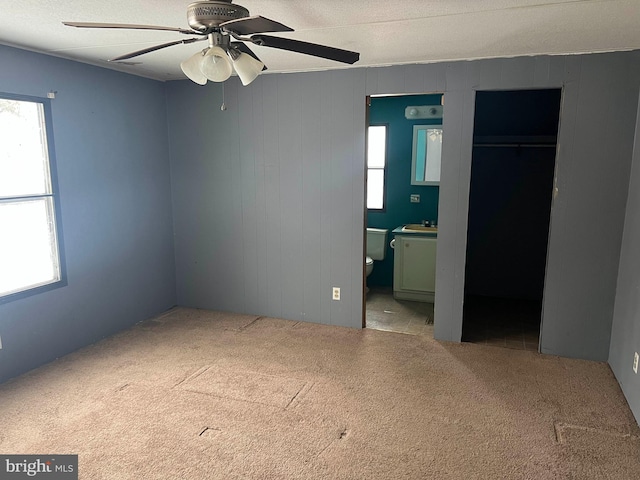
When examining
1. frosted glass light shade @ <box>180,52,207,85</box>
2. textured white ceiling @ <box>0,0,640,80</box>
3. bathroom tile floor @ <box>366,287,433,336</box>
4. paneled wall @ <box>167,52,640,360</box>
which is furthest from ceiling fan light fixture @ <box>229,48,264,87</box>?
bathroom tile floor @ <box>366,287,433,336</box>

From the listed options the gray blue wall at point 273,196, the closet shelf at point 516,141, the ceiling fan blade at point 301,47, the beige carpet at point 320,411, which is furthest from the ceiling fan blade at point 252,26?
the closet shelf at point 516,141

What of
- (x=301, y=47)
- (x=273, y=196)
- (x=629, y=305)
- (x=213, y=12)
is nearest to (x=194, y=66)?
(x=213, y=12)

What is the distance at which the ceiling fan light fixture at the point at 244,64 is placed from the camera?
192cm

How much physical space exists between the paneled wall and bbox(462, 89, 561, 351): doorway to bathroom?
1176 millimetres

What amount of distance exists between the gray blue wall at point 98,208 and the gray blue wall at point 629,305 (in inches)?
148

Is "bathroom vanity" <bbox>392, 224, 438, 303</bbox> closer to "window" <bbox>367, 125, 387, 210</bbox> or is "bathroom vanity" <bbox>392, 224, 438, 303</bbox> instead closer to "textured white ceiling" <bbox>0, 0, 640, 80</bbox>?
"window" <bbox>367, 125, 387, 210</bbox>

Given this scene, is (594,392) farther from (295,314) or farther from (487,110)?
(487,110)

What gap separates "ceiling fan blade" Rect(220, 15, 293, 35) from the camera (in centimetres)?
158

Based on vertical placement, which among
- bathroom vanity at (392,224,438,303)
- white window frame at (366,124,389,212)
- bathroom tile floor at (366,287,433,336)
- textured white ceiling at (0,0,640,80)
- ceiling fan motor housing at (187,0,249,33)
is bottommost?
bathroom tile floor at (366,287,433,336)

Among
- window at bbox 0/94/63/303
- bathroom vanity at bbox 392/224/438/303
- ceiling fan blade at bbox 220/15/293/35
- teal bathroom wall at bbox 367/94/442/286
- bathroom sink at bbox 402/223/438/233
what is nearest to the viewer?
ceiling fan blade at bbox 220/15/293/35

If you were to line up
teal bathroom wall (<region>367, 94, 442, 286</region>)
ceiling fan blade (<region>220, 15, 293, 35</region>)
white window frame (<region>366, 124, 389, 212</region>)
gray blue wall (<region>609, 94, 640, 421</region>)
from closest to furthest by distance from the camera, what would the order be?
ceiling fan blade (<region>220, 15, 293, 35</region>), gray blue wall (<region>609, 94, 640, 421</region>), teal bathroom wall (<region>367, 94, 442, 286</region>), white window frame (<region>366, 124, 389, 212</region>)

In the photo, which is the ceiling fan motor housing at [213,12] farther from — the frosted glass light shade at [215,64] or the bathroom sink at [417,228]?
the bathroom sink at [417,228]

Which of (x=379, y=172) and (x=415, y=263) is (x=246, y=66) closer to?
(x=415, y=263)

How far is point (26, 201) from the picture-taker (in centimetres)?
314
